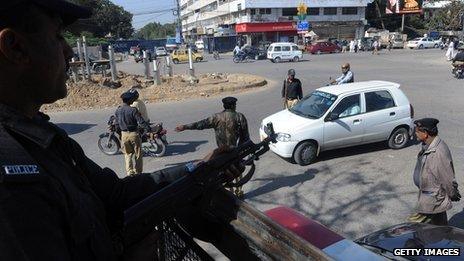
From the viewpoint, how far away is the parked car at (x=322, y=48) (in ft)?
162

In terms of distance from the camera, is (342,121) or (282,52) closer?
(342,121)

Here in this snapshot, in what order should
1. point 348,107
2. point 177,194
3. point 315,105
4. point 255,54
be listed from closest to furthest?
point 177,194 < point 348,107 < point 315,105 < point 255,54

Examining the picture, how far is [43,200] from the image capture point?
0.98 metres

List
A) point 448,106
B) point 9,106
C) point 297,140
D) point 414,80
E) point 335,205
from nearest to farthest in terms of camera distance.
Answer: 1. point 9,106
2. point 335,205
3. point 297,140
4. point 448,106
5. point 414,80

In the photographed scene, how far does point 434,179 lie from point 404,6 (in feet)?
240

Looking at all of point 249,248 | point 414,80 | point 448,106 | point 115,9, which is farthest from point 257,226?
point 115,9

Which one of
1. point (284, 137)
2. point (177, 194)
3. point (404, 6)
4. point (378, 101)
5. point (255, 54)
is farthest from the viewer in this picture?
point (404, 6)

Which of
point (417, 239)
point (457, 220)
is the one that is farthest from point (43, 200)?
point (457, 220)

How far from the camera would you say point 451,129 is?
36.6 feet

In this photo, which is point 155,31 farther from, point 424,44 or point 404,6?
point 424,44

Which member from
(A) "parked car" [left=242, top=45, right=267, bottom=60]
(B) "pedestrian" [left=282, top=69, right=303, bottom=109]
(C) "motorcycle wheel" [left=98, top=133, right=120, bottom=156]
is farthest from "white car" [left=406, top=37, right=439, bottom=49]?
(C) "motorcycle wheel" [left=98, top=133, right=120, bottom=156]

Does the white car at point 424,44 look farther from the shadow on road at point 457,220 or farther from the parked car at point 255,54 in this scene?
the shadow on road at point 457,220

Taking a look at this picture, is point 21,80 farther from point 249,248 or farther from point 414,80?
point 414,80

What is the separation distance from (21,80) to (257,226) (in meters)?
0.94
